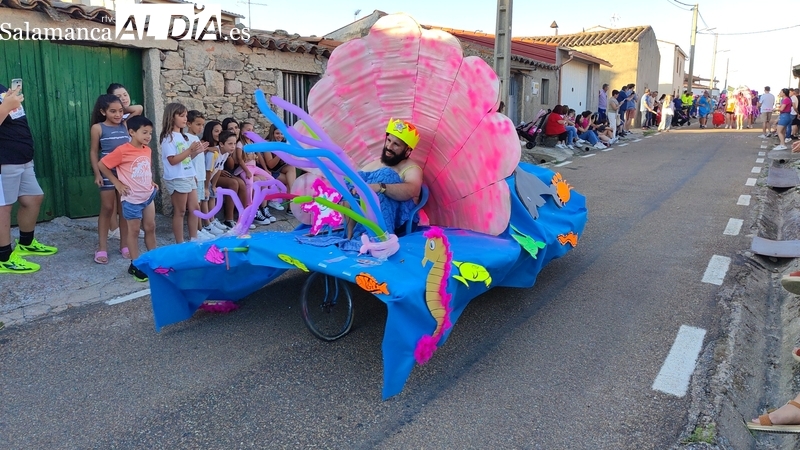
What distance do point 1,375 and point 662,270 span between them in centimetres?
531

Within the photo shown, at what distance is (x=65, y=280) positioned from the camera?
5.11 metres

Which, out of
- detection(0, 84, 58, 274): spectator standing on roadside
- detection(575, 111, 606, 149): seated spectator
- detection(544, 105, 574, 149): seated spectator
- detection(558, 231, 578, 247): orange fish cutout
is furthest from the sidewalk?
detection(575, 111, 606, 149): seated spectator

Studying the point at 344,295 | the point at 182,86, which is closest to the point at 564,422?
the point at 344,295

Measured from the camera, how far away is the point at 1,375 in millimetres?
3449

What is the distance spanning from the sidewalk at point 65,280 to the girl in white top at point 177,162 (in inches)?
26.4

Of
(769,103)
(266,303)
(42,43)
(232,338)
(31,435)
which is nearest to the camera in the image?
(31,435)

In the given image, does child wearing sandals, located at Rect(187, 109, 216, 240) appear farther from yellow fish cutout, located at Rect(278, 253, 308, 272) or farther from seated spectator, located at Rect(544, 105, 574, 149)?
seated spectator, located at Rect(544, 105, 574, 149)

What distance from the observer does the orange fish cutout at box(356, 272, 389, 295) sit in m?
3.07

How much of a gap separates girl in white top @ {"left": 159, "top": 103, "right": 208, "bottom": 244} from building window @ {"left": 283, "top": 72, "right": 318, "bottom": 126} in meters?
3.59

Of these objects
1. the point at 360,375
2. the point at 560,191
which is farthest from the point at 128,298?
the point at 560,191

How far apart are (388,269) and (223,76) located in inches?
240

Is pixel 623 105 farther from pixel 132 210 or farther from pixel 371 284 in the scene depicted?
pixel 371 284

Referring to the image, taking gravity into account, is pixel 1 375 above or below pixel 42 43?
below

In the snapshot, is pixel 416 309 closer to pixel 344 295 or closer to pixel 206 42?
pixel 344 295
